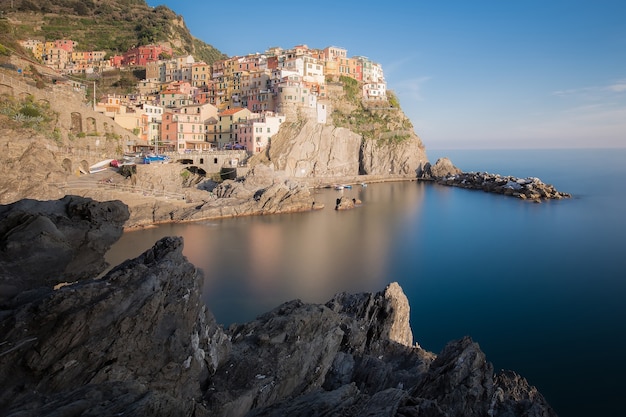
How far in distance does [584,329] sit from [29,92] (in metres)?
31.9

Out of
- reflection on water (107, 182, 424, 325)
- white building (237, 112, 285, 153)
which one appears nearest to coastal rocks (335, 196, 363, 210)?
reflection on water (107, 182, 424, 325)

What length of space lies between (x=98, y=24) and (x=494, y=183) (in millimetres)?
67446

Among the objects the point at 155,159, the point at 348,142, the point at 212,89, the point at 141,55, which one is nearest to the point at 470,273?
the point at 155,159

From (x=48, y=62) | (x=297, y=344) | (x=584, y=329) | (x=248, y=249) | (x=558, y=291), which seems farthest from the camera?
(x=48, y=62)

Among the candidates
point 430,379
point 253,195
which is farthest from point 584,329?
point 253,195

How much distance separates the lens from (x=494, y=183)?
52.1 metres

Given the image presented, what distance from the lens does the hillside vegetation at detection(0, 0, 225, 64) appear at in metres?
69.6

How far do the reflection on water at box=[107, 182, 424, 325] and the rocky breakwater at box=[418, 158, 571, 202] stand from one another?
55.5 feet

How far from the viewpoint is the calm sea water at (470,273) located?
43.9 feet

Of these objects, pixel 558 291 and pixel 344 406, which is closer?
pixel 344 406

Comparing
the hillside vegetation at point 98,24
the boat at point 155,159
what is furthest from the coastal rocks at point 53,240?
the hillside vegetation at point 98,24

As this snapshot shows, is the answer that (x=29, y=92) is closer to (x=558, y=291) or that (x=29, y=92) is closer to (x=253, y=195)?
(x=253, y=195)

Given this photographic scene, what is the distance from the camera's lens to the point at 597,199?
152ft

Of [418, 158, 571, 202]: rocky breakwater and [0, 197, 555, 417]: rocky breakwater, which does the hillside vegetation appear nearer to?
[418, 158, 571, 202]: rocky breakwater
